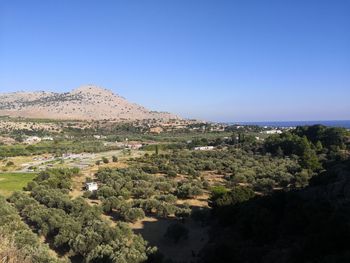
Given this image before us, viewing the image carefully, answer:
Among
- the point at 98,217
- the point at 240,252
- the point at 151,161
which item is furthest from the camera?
the point at 151,161

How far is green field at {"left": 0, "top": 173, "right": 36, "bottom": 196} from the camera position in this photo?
1817 inches

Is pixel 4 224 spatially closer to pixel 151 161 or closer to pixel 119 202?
pixel 119 202

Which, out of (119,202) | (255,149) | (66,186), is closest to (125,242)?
(119,202)

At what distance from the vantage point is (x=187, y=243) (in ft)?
91.2

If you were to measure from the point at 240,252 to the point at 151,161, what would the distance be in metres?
49.8

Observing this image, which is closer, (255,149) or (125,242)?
(125,242)

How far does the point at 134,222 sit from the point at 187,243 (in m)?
6.29

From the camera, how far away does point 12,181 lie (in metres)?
53.9

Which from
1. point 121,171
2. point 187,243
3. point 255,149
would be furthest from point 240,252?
point 255,149

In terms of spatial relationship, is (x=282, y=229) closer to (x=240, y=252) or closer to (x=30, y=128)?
(x=240, y=252)

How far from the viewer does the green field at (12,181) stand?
46.2 meters

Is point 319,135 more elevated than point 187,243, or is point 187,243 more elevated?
point 319,135

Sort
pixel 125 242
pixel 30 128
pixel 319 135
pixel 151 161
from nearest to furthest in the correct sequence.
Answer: pixel 125 242, pixel 151 161, pixel 319 135, pixel 30 128

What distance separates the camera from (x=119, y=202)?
36.3m
